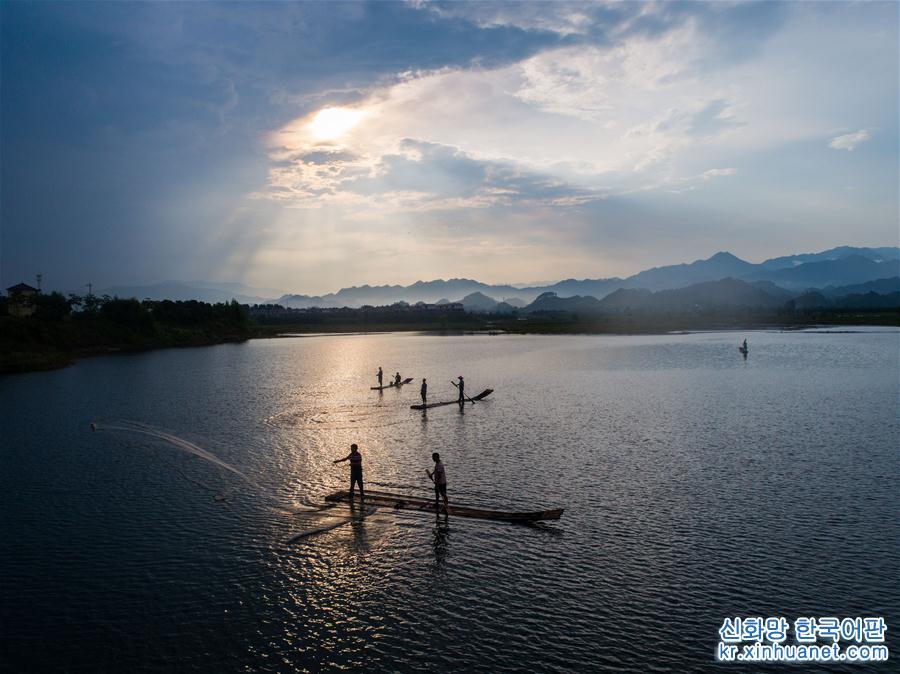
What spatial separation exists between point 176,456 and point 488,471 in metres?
18.1

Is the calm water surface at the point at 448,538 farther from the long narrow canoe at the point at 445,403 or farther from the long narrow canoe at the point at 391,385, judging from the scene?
the long narrow canoe at the point at 391,385

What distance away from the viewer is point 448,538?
20.8 meters

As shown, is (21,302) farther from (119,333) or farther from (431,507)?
(431,507)

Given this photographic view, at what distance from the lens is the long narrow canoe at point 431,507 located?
21828 mm

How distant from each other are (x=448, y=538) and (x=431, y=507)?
2504 mm

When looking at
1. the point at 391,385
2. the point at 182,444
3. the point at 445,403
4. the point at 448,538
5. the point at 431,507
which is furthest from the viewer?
the point at 391,385

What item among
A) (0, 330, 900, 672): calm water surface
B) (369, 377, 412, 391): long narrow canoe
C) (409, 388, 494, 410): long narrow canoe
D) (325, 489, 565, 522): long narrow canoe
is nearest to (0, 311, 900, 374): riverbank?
(0, 330, 900, 672): calm water surface

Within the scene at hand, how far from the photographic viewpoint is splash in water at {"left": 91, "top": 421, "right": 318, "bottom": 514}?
24.7m

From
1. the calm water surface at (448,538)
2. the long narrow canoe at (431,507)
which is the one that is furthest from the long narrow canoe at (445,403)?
the long narrow canoe at (431,507)

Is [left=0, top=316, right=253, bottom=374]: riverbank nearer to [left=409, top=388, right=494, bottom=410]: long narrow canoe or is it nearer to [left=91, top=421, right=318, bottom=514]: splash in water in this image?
[left=91, top=421, right=318, bottom=514]: splash in water

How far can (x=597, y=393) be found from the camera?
55.5 m

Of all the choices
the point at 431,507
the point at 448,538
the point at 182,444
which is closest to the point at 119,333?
the point at 182,444

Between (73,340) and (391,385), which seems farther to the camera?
(73,340)

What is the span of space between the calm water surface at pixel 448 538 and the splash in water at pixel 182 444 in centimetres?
38
